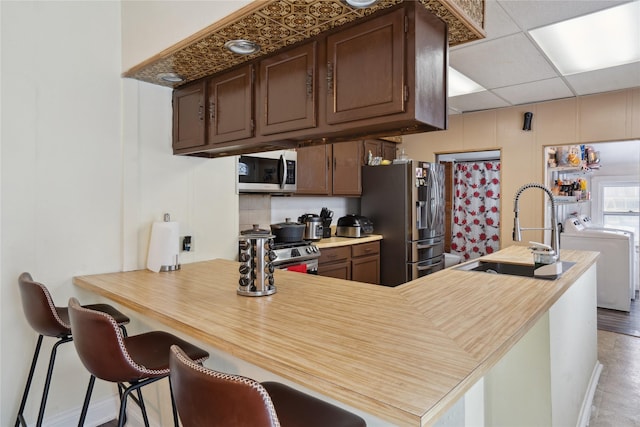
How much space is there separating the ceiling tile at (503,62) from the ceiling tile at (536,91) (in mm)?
160

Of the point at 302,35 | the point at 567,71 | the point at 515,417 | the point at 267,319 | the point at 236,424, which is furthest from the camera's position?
the point at 567,71

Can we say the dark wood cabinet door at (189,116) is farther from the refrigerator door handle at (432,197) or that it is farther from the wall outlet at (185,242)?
the refrigerator door handle at (432,197)

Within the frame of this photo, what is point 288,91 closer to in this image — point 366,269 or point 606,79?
point 366,269

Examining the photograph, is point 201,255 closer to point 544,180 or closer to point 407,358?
point 407,358

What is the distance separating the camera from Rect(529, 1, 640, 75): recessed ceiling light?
2.57 meters

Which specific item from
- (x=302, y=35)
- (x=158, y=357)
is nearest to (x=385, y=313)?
(x=158, y=357)

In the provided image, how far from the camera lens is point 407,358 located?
0.95 metres

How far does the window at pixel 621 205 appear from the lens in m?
6.14

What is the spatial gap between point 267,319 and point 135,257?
1398 millimetres

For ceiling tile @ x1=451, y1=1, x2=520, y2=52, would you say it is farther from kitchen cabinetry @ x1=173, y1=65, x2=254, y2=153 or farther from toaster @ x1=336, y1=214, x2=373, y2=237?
toaster @ x1=336, y1=214, x2=373, y2=237

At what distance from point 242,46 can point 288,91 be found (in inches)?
12.5

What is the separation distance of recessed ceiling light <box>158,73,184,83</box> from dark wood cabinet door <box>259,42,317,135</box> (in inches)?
25.2

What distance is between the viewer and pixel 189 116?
7.70ft

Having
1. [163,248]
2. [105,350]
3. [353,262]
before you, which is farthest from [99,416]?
[353,262]
